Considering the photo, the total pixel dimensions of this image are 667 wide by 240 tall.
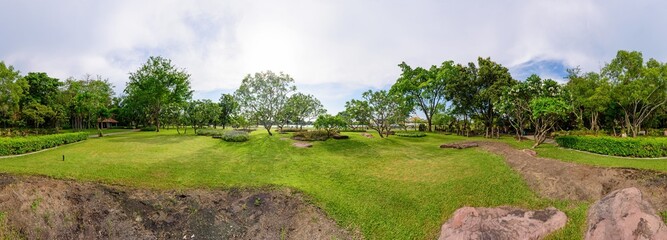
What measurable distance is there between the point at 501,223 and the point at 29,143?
2972cm

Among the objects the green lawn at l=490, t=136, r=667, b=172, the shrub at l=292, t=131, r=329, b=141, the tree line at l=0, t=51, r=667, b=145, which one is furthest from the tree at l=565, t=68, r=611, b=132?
the shrub at l=292, t=131, r=329, b=141

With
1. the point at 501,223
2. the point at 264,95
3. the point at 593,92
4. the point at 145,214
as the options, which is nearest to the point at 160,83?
the point at 264,95

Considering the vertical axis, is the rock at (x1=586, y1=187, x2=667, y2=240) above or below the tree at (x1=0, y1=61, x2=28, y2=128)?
below

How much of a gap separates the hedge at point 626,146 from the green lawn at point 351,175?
320 inches

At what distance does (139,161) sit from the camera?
18.1 metres

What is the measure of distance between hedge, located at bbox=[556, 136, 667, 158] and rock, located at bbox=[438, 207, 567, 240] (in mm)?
12925

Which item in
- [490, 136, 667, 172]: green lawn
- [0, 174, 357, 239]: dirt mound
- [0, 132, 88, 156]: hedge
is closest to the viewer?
[0, 174, 357, 239]: dirt mound

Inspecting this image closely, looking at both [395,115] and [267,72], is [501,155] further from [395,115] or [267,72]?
[267,72]

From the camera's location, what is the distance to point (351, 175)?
16.3 meters

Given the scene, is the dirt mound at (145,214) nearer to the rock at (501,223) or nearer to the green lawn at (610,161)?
the rock at (501,223)

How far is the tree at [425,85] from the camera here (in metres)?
44.5

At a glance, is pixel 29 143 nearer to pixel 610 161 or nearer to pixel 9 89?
pixel 9 89

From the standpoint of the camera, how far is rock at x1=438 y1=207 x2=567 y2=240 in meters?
9.98

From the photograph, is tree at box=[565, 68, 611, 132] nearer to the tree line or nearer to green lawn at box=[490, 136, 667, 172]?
the tree line
